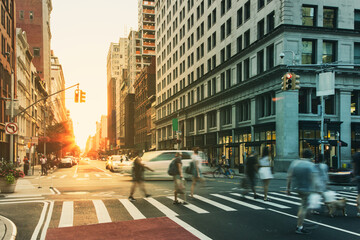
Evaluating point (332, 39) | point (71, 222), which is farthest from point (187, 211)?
point (332, 39)

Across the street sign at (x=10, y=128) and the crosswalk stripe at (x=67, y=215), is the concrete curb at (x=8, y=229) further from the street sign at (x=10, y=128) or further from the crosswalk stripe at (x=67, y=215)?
the street sign at (x=10, y=128)

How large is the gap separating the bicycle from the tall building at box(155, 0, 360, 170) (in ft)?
21.2

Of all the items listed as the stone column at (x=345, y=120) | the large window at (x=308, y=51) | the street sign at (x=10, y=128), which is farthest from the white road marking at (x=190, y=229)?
the stone column at (x=345, y=120)

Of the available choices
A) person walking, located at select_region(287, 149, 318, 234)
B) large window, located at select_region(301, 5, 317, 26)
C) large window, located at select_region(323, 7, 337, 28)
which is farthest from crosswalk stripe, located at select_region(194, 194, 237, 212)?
large window, located at select_region(323, 7, 337, 28)

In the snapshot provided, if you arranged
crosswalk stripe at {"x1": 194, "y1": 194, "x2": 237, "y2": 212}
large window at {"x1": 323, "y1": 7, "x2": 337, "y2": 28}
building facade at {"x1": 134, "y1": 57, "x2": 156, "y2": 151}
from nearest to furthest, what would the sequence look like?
crosswalk stripe at {"x1": 194, "y1": 194, "x2": 237, "y2": 212} < large window at {"x1": 323, "y1": 7, "x2": 337, "y2": 28} < building facade at {"x1": 134, "y1": 57, "x2": 156, "y2": 151}

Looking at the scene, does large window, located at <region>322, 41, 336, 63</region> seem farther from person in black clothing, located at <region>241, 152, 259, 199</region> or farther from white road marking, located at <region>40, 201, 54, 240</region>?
white road marking, located at <region>40, 201, 54, 240</region>

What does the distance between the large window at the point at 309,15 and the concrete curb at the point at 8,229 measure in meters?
30.0

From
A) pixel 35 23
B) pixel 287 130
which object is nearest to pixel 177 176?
pixel 287 130

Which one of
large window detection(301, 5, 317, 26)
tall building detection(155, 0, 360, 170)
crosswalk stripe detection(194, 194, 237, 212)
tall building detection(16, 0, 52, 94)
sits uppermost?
tall building detection(16, 0, 52, 94)

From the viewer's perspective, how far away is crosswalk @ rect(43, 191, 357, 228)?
10.0m

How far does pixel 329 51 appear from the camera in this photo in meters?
32.2

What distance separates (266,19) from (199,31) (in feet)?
70.8

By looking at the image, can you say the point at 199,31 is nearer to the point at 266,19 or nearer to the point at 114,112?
the point at 266,19

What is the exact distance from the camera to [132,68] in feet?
409
